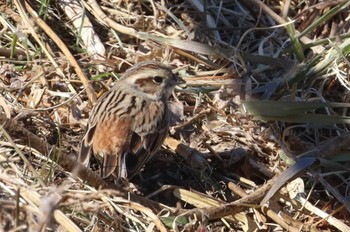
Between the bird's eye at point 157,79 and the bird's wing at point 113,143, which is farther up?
the bird's eye at point 157,79

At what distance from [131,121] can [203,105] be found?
67cm

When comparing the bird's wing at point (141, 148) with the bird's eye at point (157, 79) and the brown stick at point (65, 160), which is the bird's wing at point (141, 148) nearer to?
the brown stick at point (65, 160)

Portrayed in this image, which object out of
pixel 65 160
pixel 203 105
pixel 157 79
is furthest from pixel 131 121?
pixel 203 105

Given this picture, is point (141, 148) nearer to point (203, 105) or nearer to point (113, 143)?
point (113, 143)

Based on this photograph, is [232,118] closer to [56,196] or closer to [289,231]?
[289,231]

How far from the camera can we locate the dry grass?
14.5ft

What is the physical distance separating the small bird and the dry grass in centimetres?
13

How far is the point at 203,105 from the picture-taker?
17.0 ft

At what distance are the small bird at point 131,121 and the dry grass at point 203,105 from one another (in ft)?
0.44

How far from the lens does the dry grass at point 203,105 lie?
174 inches

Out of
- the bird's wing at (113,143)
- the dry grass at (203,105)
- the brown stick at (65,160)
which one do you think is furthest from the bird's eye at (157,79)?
the brown stick at (65,160)

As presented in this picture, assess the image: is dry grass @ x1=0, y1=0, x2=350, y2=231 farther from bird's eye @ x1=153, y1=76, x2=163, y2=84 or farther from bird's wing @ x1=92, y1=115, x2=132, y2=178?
bird's eye @ x1=153, y1=76, x2=163, y2=84

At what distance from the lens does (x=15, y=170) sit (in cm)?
438

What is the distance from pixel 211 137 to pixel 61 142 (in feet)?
2.66
